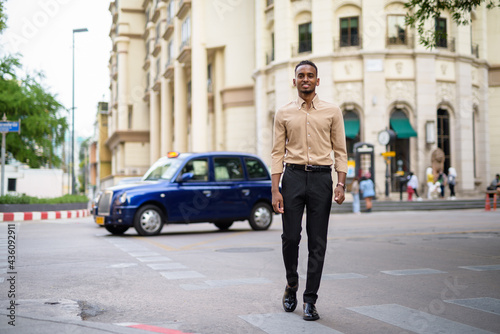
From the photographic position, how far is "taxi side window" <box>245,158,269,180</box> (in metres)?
15.5

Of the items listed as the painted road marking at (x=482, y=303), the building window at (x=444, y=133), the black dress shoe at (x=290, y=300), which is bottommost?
the painted road marking at (x=482, y=303)

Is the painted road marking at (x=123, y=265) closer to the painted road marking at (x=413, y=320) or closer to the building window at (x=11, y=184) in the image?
the painted road marking at (x=413, y=320)

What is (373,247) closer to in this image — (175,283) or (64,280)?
(175,283)

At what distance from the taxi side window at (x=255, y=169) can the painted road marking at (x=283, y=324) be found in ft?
34.1

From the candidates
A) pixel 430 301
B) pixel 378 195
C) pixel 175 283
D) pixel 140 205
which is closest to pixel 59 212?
pixel 140 205

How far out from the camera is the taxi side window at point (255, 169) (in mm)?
15484

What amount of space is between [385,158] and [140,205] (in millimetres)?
21760

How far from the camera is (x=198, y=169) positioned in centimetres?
1479

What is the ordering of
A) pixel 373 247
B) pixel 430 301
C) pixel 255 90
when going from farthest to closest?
1. pixel 255 90
2. pixel 373 247
3. pixel 430 301

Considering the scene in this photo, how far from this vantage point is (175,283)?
6.89 m

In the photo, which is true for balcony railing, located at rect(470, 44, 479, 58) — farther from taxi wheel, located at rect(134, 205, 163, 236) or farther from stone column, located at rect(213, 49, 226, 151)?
taxi wheel, located at rect(134, 205, 163, 236)

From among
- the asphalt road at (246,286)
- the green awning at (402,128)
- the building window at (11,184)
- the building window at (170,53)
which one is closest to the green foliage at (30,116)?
the building window at (11,184)

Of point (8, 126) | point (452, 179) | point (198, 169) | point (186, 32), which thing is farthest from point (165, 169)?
point (186, 32)

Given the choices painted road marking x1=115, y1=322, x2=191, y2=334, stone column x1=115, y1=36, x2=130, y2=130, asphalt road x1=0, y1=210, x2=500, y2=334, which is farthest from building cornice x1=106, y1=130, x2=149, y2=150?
painted road marking x1=115, y1=322, x2=191, y2=334
